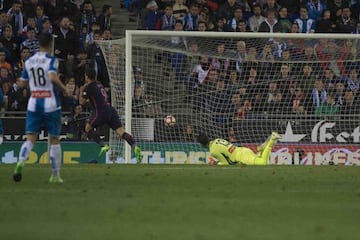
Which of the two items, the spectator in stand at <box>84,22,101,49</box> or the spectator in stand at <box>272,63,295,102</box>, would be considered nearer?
the spectator in stand at <box>272,63,295,102</box>

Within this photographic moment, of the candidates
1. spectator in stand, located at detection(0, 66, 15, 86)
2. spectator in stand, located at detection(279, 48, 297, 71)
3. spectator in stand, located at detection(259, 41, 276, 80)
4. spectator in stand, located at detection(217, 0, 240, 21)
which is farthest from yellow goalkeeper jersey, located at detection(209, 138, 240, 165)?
spectator in stand, located at detection(217, 0, 240, 21)

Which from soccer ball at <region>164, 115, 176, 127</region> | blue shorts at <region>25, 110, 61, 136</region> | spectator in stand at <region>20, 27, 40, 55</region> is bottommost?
soccer ball at <region>164, 115, 176, 127</region>

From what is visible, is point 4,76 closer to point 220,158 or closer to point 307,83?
point 220,158

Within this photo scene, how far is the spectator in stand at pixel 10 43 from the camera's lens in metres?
23.2

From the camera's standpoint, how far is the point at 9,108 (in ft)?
70.2

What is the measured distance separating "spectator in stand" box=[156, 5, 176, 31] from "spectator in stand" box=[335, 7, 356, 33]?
4525 millimetres

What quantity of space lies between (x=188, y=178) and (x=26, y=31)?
35.0 feet

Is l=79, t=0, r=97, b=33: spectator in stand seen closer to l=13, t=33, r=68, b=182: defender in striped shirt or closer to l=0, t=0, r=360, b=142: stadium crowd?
l=0, t=0, r=360, b=142: stadium crowd

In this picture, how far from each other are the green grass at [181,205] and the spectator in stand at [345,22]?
9575 mm

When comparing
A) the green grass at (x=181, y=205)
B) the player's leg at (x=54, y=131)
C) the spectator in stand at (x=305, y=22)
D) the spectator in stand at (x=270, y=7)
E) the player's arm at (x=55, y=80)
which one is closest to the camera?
the green grass at (x=181, y=205)

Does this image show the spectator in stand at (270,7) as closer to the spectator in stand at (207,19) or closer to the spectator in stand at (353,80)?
the spectator in stand at (207,19)

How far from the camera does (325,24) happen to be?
2456 cm

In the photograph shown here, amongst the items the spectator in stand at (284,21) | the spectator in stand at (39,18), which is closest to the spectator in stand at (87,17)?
the spectator in stand at (39,18)

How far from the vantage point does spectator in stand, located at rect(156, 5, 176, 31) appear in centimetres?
2412
